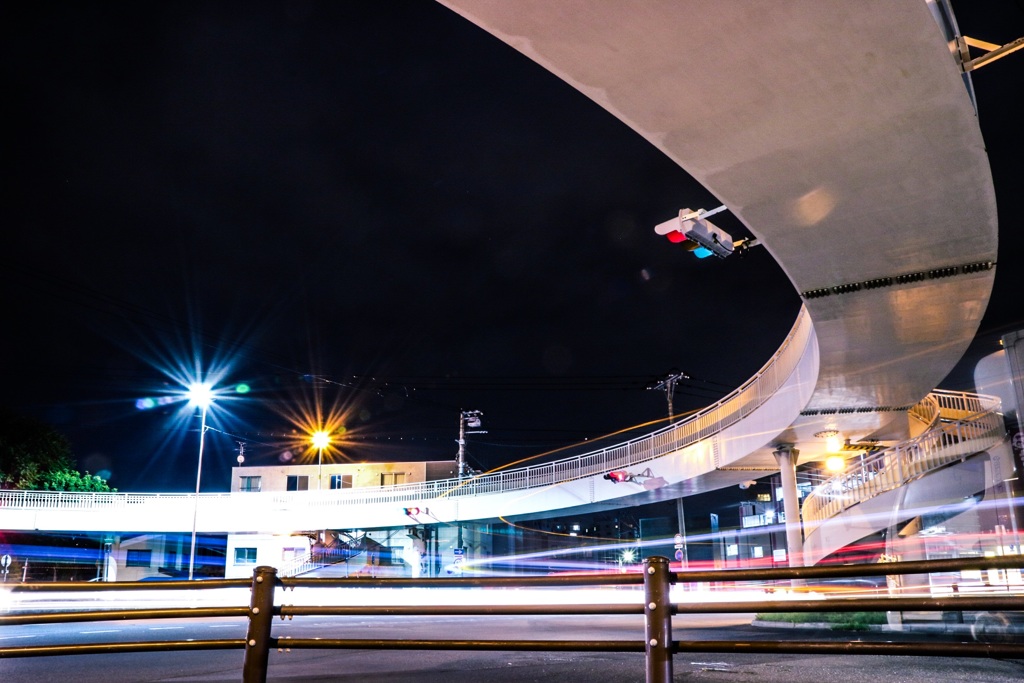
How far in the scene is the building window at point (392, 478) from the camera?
53.8 meters

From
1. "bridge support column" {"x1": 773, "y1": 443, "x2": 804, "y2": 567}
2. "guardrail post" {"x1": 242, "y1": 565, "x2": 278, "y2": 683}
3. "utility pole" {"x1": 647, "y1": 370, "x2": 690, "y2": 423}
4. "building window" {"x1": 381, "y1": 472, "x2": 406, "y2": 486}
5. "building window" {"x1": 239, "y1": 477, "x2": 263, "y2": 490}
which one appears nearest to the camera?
"guardrail post" {"x1": 242, "y1": 565, "x2": 278, "y2": 683}

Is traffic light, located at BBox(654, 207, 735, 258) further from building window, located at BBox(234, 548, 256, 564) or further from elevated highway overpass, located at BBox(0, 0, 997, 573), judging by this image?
building window, located at BBox(234, 548, 256, 564)

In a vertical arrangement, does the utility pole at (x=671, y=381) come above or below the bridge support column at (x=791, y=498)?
above

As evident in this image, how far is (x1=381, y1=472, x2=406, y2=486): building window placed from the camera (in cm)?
5375

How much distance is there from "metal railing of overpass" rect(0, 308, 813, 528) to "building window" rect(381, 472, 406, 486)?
1066 cm

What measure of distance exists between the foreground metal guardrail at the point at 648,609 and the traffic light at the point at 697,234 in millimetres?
7281

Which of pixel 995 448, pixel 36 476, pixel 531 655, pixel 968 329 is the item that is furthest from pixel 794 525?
pixel 36 476

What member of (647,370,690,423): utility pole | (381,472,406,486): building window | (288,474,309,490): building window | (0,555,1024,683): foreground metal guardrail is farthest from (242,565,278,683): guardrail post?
(288,474,309,490): building window

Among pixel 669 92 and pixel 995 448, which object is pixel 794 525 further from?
pixel 669 92

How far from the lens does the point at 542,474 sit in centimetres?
3531

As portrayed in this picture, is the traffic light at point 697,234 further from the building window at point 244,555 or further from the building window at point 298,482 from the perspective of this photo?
the building window at point 298,482

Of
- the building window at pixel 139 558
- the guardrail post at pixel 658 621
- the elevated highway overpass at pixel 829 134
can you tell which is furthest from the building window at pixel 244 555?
the guardrail post at pixel 658 621

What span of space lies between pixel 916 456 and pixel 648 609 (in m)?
18.0

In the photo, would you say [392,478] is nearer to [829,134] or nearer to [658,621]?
[829,134]
